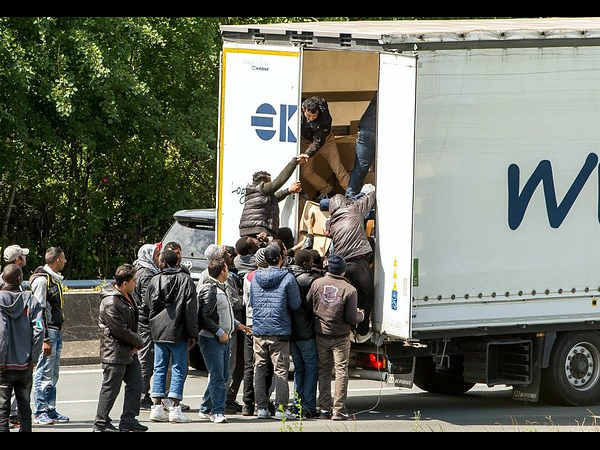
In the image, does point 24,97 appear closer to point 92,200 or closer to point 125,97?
point 125,97

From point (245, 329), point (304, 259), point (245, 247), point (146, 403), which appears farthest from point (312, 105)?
point (146, 403)

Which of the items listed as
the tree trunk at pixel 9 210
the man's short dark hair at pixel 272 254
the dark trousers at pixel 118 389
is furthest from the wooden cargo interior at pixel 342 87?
the tree trunk at pixel 9 210

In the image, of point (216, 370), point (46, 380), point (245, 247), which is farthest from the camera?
point (245, 247)

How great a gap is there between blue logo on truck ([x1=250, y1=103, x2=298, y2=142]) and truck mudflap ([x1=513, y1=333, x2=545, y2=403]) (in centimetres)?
336

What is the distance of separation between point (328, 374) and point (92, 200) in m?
13.2

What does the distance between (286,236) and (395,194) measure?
7.23 ft

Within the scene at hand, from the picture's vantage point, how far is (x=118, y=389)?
1218 centimetres

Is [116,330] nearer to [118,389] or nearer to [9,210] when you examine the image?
[118,389]

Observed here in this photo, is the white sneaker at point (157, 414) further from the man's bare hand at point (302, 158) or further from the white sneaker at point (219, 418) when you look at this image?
the man's bare hand at point (302, 158)

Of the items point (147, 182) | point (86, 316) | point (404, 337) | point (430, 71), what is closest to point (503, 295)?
point (404, 337)

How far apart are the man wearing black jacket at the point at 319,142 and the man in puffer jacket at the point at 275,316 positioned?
2.20 meters

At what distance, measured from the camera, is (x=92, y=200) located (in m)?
25.8

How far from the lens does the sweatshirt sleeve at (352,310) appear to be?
13.0 m

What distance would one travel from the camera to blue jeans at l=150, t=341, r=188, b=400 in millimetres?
13078
